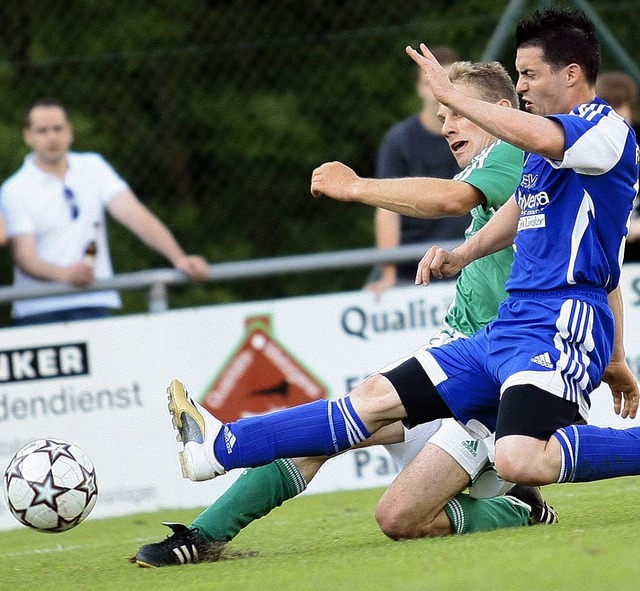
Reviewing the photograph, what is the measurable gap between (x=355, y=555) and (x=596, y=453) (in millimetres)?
941

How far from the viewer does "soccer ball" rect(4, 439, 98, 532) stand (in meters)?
5.19

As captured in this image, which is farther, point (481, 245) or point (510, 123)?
point (481, 245)

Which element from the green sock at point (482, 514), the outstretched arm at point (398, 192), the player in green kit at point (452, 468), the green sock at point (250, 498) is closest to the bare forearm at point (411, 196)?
the outstretched arm at point (398, 192)

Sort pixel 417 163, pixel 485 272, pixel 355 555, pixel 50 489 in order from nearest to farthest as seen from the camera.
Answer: pixel 355 555 < pixel 50 489 < pixel 485 272 < pixel 417 163

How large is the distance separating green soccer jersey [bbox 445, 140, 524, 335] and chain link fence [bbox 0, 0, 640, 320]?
14.1ft

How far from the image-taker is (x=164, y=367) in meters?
7.80

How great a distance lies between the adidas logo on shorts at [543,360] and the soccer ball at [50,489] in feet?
6.00

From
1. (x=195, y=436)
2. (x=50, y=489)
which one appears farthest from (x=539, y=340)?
(x=50, y=489)

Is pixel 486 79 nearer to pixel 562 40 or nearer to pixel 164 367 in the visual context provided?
pixel 562 40

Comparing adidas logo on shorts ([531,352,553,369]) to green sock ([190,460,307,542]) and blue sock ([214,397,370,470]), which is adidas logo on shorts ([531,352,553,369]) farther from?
green sock ([190,460,307,542])

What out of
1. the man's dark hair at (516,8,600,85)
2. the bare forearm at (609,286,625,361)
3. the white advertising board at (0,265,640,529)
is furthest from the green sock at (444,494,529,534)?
the white advertising board at (0,265,640,529)

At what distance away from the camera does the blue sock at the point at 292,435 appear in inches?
191

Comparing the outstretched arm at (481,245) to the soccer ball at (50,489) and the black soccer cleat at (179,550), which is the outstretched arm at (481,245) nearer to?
the black soccer cleat at (179,550)

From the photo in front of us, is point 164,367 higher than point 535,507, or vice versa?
point 164,367
